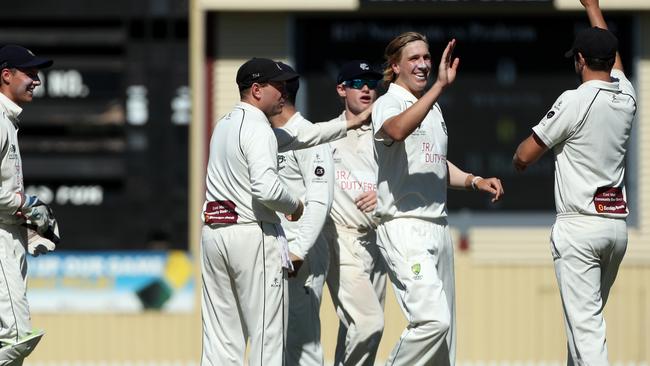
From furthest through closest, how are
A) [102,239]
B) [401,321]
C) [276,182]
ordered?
[102,239], [401,321], [276,182]

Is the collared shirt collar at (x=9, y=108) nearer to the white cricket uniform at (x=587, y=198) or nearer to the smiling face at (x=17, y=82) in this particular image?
the smiling face at (x=17, y=82)

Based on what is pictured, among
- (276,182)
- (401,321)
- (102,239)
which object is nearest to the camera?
(276,182)

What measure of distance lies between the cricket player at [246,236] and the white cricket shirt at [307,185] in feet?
2.11

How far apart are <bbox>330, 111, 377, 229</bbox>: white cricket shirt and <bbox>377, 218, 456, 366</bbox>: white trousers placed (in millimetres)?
994

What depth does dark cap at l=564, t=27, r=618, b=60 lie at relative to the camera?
303 inches

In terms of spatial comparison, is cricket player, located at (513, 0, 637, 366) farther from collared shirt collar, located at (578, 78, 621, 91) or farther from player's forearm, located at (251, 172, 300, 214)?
player's forearm, located at (251, 172, 300, 214)

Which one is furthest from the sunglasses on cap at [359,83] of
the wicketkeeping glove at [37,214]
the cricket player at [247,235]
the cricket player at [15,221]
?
the wicketkeeping glove at [37,214]

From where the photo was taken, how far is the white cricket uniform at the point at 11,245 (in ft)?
25.0

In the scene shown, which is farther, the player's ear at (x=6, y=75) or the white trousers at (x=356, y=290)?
the white trousers at (x=356, y=290)

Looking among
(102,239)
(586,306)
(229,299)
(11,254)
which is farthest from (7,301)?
(102,239)

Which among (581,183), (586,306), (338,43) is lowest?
(586,306)

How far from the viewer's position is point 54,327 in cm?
1218

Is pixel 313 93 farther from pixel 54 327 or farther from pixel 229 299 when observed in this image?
pixel 229 299

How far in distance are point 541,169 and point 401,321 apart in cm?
307
